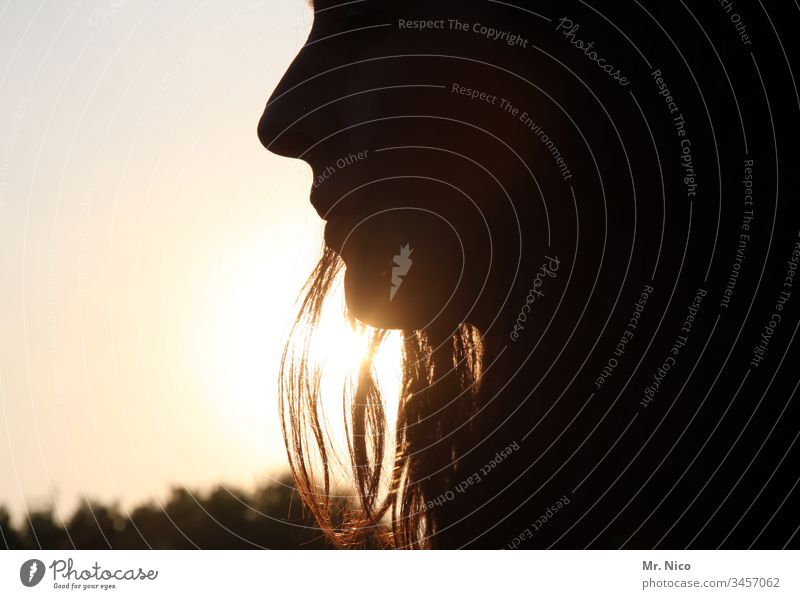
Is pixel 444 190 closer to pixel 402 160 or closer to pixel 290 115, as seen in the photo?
pixel 402 160

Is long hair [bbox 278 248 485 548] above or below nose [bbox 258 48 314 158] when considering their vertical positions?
below

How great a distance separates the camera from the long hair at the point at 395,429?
1.12 m

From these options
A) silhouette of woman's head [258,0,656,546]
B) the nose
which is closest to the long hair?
silhouette of woman's head [258,0,656,546]

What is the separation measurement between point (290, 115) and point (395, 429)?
44cm

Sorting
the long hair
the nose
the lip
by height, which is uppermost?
the nose

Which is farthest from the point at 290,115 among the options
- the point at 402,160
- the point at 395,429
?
the point at 395,429

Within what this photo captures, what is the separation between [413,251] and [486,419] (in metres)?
0.23

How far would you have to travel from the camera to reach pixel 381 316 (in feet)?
3.60

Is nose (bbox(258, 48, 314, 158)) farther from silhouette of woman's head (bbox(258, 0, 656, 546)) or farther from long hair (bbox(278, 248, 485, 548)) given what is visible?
long hair (bbox(278, 248, 485, 548))

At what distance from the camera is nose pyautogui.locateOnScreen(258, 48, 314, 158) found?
1.09 meters

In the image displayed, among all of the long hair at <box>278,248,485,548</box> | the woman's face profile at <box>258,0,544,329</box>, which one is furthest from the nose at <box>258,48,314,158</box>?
the long hair at <box>278,248,485,548</box>

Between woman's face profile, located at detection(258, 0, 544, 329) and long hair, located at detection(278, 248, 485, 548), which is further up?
woman's face profile, located at detection(258, 0, 544, 329)
